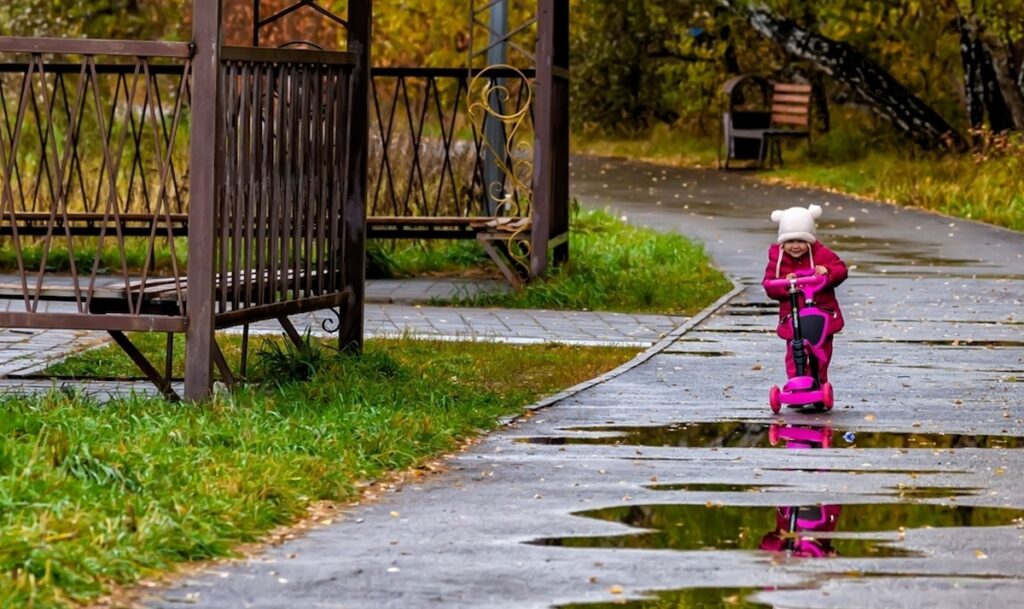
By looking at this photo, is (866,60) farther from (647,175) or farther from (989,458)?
(989,458)

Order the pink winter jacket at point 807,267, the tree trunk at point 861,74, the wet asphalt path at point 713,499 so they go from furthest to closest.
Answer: the tree trunk at point 861,74 → the pink winter jacket at point 807,267 → the wet asphalt path at point 713,499

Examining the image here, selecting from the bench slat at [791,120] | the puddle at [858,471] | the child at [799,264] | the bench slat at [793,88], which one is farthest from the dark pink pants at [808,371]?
the bench slat at [793,88]

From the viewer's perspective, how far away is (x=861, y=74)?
30.9 metres

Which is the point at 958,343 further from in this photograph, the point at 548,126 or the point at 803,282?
the point at 548,126

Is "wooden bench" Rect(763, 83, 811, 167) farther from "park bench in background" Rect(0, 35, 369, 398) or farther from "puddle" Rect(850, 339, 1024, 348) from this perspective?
"park bench in background" Rect(0, 35, 369, 398)

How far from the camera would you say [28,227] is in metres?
15.8

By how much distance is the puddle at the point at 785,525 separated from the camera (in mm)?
6996

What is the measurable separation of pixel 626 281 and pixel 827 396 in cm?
575

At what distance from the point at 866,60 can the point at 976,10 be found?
587cm

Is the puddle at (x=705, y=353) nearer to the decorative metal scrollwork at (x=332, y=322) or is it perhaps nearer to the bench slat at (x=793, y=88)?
the decorative metal scrollwork at (x=332, y=322)

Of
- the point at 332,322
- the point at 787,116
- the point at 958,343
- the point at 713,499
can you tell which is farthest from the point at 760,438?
the point at 787,116

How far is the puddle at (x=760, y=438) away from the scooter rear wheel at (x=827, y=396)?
0.49 metres

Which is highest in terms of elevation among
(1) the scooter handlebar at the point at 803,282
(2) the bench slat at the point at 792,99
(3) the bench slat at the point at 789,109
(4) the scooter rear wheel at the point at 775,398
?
(2) the bench slat at the point at 792,99

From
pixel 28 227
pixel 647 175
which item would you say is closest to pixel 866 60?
pixel 647 175
